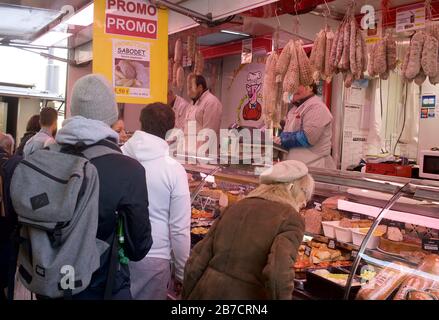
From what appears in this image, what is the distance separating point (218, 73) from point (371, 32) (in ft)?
12.6

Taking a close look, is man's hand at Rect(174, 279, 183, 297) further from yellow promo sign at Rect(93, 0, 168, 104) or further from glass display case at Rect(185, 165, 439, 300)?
yellow promo sign at Rect(93, 0, 168, 104)

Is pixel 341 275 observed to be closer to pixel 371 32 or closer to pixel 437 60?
pixel 437 60

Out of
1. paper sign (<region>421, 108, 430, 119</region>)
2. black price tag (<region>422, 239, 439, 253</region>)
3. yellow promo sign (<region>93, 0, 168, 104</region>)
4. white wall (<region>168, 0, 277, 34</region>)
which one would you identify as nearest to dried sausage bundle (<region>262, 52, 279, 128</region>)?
white wall (<region>168, 0, 277, 34</region>)

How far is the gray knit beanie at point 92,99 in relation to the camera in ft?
7.96

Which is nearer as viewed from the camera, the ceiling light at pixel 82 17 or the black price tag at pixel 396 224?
the black price tag at pixel 396 224

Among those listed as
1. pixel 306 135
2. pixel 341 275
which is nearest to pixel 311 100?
pixel 306 135

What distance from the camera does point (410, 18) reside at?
17.9 feet

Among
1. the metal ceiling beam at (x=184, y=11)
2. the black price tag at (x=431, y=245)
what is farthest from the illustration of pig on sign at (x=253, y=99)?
the black price tag at (x=431, y=245)

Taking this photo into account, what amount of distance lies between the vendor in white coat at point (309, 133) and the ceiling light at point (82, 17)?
2.76 metres

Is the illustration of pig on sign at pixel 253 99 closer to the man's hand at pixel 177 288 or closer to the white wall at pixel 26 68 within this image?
the white wall at pixel 26 68

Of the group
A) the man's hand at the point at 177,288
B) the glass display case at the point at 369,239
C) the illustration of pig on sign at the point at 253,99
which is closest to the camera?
the glass display case at the point at 369,239

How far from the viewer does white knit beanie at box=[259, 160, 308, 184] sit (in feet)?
8.80

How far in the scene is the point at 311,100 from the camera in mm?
4949

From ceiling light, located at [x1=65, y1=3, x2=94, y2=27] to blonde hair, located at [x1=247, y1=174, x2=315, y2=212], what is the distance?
4041 mm
